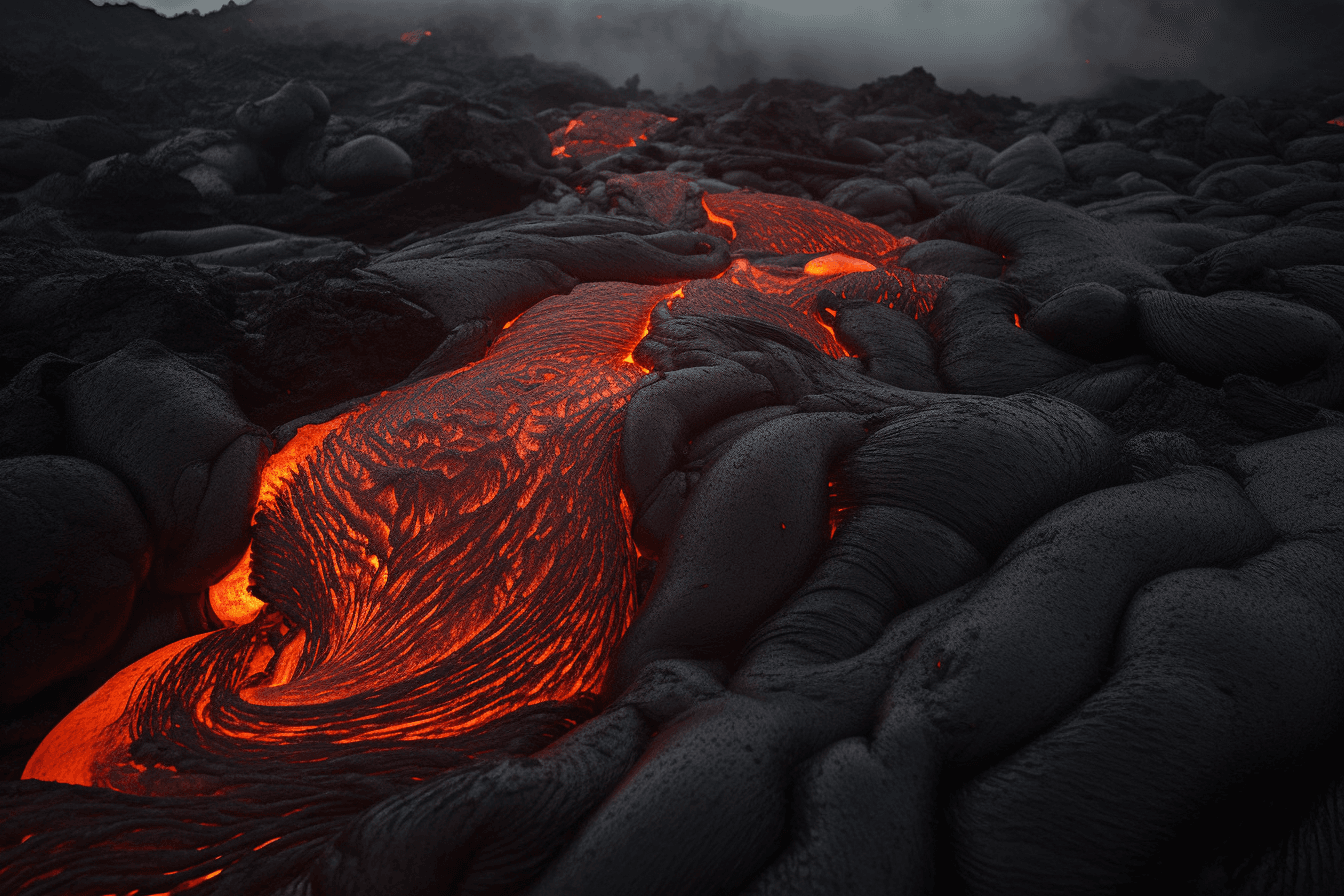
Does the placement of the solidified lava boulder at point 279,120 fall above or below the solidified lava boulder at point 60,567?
above

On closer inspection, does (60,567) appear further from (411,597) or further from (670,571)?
(670,571)

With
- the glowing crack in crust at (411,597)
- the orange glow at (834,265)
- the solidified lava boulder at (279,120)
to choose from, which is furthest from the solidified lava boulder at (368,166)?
the glowing crack in crust at (411,597)

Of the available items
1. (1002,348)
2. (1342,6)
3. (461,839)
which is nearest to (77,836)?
(461,839)

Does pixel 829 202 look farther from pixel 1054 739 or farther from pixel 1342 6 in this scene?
pixel 1342 6

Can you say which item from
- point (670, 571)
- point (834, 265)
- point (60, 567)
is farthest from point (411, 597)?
point (834, 265)

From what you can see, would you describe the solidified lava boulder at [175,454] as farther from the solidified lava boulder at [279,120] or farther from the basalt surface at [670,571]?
the solidified lava boulder at [279,120]

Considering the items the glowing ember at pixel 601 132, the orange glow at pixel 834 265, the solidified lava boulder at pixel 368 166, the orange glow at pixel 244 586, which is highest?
the glowing ember at pixel 601 132

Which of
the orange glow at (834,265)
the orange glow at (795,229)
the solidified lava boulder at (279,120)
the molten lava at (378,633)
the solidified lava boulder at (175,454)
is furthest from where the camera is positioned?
the solidified lava boulder at (279,120)
